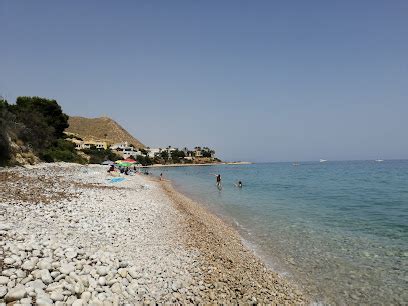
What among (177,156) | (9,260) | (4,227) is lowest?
(9,260)

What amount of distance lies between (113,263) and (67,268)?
1.33 metres

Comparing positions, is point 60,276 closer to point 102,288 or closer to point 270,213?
point 102,288

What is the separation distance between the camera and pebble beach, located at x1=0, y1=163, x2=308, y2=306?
5.91 meters

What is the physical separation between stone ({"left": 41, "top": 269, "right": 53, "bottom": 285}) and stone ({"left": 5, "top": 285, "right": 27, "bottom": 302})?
54cm

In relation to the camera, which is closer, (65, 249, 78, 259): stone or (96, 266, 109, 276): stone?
(96, 266, 109, 276): stone

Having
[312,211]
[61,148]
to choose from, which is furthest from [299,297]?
[61,148]

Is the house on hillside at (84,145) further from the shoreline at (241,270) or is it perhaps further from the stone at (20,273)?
the stone at (20,273)

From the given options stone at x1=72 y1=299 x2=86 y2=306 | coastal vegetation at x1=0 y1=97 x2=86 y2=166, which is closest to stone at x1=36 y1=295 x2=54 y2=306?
stone at x1=72 y1=299 x2=86 y2=306

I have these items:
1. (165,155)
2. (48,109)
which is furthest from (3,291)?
(165,155)

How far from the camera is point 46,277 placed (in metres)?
5.88

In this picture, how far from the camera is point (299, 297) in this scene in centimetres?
833

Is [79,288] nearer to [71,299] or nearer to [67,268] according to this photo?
[71,299]

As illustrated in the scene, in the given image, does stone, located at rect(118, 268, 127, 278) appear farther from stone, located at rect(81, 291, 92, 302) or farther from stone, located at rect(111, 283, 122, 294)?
stone, located at rect(81, 291, 92, 302)

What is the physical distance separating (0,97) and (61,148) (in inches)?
1097
